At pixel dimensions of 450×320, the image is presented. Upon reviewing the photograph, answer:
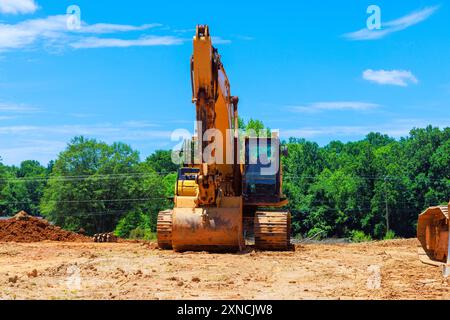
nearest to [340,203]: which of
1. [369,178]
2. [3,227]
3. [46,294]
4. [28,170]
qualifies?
[369,178]

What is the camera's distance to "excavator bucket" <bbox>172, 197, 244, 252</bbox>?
52.7ft

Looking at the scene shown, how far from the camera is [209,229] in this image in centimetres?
1609

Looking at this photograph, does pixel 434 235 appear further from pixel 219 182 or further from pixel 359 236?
pixel 359 236

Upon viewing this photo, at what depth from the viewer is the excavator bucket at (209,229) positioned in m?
16.1

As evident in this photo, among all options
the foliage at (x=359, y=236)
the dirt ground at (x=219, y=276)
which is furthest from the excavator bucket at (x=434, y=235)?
the foliage at (x=359, y=236)

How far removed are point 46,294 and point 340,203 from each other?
66716 millimetres

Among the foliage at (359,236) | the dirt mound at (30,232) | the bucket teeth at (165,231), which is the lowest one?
the foliage at (359,236)

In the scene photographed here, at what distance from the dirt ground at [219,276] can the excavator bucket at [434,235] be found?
343mm

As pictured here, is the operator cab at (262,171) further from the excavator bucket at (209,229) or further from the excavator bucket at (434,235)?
the excavator bucket at (434,235)

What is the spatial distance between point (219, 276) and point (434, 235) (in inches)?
188

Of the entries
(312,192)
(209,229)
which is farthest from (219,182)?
(312,192)

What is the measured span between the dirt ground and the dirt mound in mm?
6061

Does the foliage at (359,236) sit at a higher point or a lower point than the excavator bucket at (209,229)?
lower
